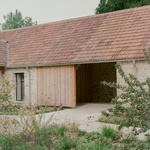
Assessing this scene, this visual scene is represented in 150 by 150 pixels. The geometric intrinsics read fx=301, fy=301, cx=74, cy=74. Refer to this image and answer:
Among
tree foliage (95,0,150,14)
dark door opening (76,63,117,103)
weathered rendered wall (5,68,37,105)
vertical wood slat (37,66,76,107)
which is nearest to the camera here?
vertical wood slat (37,66,76,107)

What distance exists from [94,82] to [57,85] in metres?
4.14

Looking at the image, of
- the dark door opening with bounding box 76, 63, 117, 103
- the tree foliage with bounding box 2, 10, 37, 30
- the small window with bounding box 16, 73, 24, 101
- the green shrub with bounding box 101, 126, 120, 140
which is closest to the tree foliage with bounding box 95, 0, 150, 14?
the dark door opening with bounding box 76, 63, 117, 103

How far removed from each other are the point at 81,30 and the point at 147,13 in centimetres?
433

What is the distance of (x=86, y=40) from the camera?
57.8 ft

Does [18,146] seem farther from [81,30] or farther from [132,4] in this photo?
[132,4]

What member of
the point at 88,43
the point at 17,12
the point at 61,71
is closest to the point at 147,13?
the point at 88,43

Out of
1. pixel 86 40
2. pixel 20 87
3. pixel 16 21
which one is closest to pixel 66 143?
pixel 86 40

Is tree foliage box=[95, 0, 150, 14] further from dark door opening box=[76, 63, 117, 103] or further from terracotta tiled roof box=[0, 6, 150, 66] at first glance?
dark door opening box=[76, 63, 117, 103]

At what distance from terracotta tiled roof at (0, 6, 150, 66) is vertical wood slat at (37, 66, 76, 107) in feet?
1.77

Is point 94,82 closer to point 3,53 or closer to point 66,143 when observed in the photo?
point 3,53

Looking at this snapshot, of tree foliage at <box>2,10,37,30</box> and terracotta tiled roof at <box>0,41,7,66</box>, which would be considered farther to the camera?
tree foliage at <box>2,10,37,30</box>

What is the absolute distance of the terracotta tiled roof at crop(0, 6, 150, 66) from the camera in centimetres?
1532

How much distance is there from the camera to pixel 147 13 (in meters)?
16.9

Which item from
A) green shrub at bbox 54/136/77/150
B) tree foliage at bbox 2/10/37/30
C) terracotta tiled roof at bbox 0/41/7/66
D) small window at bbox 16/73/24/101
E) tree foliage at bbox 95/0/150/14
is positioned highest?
tree foliage at bbox 2/10/37/30
